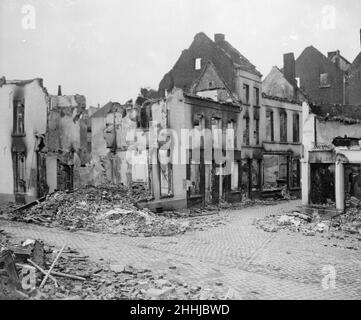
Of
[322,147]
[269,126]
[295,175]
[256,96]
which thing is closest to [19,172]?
[322,147]

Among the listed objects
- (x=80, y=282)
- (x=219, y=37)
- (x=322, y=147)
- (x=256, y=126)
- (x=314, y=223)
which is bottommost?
(x=314, y=223)

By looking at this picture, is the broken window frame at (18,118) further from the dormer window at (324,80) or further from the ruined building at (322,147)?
the dormer window at (324,80)

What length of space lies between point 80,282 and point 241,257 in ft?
17.1

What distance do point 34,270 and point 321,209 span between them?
14.9m

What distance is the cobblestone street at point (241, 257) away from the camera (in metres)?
8.89

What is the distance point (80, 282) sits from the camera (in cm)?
844

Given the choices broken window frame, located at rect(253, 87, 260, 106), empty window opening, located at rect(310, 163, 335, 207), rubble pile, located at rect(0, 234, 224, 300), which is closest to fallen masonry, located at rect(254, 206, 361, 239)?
empty window opening, located at rect(310, 163, 335, 207)

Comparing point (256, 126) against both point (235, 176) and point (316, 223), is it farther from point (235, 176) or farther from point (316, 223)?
point (316, 223)

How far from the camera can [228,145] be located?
1040 inches

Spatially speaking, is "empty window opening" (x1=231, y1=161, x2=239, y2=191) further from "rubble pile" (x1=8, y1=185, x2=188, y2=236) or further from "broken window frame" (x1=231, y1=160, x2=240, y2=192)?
"rubble pile" (x1=8, y1=185, x2=188, y2=236)

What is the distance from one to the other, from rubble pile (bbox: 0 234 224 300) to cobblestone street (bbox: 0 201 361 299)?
608 mm
